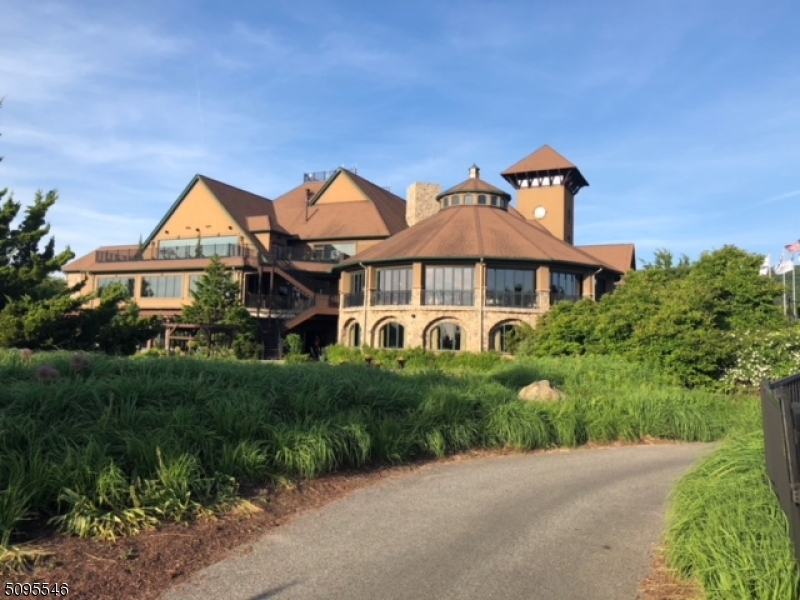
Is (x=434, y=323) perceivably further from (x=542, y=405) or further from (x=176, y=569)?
(x=176, y=569)

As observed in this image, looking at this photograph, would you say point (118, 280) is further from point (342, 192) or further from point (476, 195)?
point (476, 195)

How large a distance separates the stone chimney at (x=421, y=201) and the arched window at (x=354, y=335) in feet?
38.3

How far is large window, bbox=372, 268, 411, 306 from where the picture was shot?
35938 millimetres

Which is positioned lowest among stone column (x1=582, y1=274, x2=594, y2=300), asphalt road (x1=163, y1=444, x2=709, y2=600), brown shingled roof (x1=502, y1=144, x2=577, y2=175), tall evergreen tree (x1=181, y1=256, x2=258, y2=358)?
asphalt road (x1=163, y1=444, x2=709, y2=600)

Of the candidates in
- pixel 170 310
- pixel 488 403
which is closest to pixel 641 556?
pixel 488 403

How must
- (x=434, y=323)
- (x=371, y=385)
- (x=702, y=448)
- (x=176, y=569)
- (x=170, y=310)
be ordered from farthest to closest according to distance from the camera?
(x=170, y=310), (x=434, y=323), (x=702, y=448), (x=371, y=385), (x=176, y=569)

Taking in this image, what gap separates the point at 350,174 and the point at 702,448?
40849mm

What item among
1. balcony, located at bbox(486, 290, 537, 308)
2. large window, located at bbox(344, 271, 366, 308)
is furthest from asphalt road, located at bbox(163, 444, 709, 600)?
large window, located at bbox(344, 271, 366, 308)

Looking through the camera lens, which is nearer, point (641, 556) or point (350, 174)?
point (641, 556)

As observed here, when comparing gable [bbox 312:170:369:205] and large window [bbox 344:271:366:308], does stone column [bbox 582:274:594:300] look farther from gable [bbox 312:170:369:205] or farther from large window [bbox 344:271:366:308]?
gable [bbox 312:170:369:205]

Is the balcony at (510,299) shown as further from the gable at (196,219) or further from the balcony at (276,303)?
the gable at (196,219)

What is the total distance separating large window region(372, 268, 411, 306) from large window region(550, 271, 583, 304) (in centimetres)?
772

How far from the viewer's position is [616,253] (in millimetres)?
48062

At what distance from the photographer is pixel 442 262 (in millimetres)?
35188
